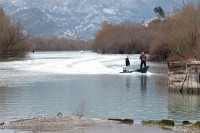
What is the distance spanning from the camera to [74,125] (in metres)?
21.9

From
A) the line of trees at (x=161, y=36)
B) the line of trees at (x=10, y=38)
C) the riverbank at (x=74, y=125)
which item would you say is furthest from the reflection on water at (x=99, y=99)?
the line of trees at (x=10, y=38)

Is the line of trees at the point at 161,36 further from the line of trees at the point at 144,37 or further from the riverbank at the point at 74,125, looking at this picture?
the riverbank at the point at 74,125

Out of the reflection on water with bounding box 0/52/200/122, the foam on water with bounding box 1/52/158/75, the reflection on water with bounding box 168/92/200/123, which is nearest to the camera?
the reflection on water with bounding box 168/92/200/123

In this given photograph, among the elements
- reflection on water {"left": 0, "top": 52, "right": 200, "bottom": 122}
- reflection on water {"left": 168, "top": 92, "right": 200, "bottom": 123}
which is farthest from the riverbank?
reflection on water {"left": 168, "top": 92, "right": 200, "bottom": 123}

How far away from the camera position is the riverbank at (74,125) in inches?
820

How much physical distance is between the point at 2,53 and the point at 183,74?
6562 centimetres

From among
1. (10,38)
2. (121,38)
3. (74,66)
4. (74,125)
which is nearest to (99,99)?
(74,125)

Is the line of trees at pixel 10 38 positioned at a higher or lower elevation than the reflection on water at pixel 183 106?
higher

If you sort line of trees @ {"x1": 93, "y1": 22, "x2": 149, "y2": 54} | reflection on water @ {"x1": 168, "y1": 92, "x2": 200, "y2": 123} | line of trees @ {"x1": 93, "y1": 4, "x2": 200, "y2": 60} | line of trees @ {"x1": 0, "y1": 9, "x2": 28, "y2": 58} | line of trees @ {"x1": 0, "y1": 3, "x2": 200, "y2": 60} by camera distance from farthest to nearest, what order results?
line of trees @ {"x1": 93, "y1": 22, "x2": 149, "y2": 54} → line of trees @ {"x1": 0, "y1": 9, "x2": 28, "y2": 58} → line of trees @ {"x1": 0, "y1": 3, "x2": 200, "y2": 60} → line of trees @ {"x1": 93, "y1": 4, "x2": 200, "y2": 60} → reflection on water @ {"x1": 168, "y1": 92, "x2": 200, "y2": 123}

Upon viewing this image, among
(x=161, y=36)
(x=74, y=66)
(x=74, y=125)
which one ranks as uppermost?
(x=161, y=36)

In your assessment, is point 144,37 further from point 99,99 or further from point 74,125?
point 74,125

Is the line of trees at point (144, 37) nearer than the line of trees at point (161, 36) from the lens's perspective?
No

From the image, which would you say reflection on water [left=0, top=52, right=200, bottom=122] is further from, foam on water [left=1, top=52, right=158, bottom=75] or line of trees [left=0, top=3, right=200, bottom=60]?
line of trees [left=0, top=3, right=200, bottom=60]

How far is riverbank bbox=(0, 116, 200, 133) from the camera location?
20.8 m
